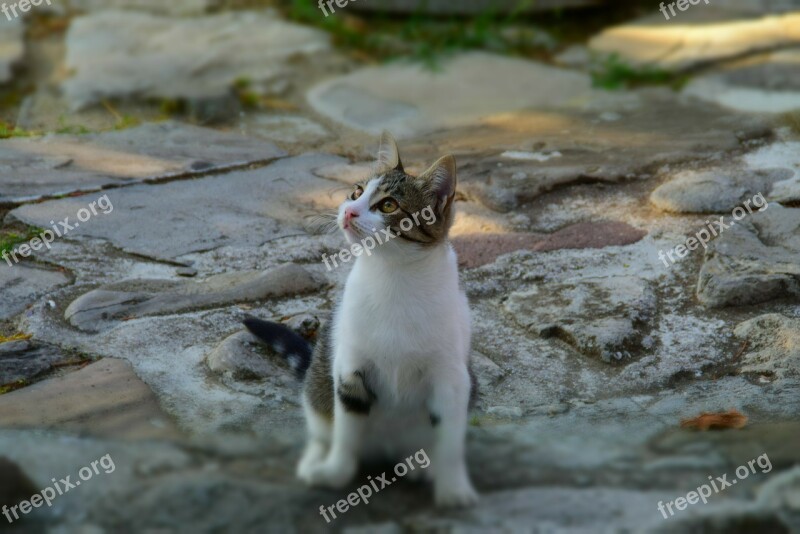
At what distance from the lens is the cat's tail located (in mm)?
3320

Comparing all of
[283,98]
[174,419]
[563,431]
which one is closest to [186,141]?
[283,98]

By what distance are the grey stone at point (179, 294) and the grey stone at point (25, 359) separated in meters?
0.22

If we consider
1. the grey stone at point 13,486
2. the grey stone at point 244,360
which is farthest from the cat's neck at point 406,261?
the grey stone at point 13,486

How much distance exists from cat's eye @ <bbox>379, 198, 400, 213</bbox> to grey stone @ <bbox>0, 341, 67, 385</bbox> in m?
1.32

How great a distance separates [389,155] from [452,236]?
54.4 inches

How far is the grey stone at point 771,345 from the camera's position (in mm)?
3389

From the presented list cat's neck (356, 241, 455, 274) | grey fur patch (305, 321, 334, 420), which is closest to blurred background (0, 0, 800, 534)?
grey fur patch (305, 321, 334, 420)

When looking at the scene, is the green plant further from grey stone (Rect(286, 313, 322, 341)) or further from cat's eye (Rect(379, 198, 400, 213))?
cat's eye (Rect(379, 198, 400, 213))

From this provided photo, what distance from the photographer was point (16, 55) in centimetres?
648

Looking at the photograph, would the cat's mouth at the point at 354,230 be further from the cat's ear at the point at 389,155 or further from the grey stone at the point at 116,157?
the grey stone at the point at 116,157

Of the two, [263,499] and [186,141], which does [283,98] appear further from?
[263,499]

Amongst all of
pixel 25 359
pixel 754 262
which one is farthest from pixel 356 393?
pixel 754 262

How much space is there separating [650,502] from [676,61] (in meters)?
4.36

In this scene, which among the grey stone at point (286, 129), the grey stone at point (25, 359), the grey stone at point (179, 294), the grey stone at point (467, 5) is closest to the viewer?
the grey stone at point (25, 359)
